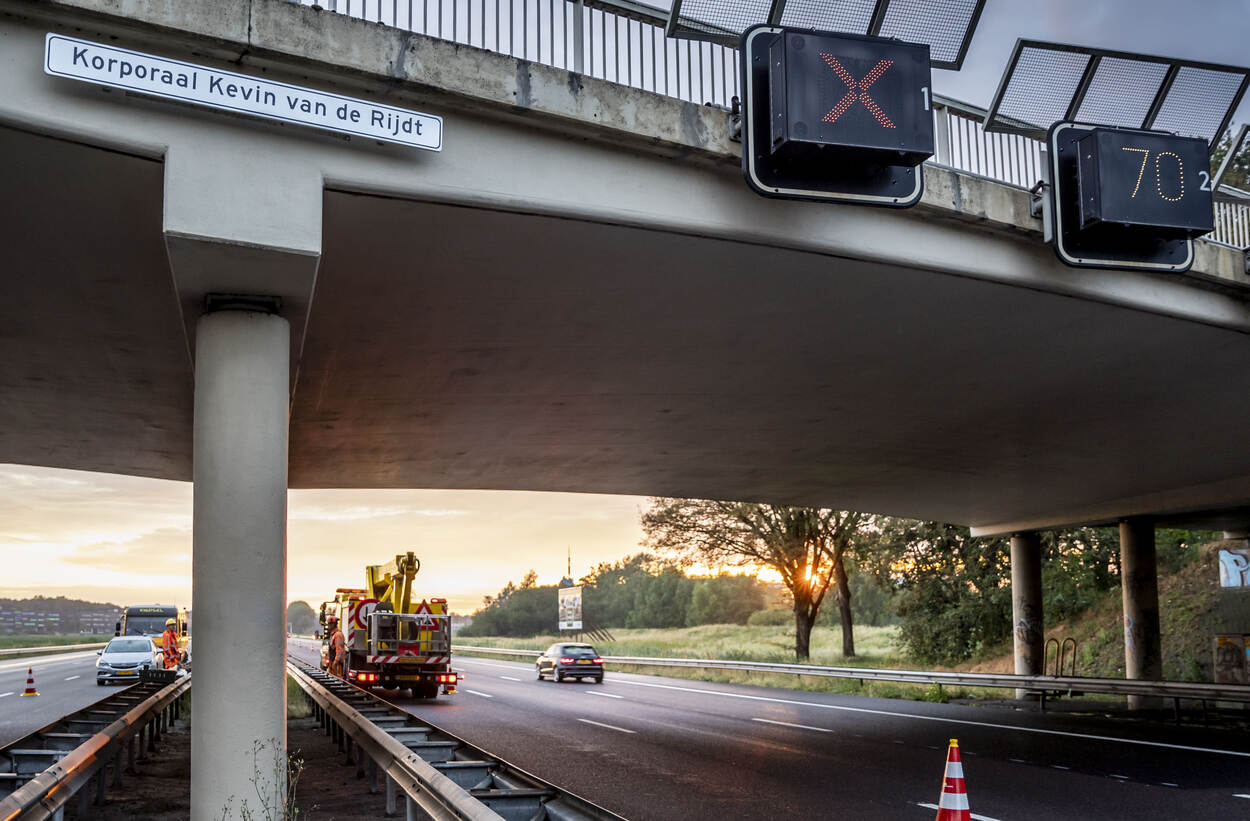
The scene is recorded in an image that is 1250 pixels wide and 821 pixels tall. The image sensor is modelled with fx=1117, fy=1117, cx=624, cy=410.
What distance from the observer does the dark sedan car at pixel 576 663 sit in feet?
117

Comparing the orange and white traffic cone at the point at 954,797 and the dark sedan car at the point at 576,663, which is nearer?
the orange and white traffic cone at the point at 954,797

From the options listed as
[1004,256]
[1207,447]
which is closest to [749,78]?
[1004,256]

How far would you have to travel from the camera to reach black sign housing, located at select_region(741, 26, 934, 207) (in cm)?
880

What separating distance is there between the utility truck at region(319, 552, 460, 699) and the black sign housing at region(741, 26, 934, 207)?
19.6 metres

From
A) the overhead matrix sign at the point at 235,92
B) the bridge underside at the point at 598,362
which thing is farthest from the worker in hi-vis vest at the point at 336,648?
the overhead matrix sign at the point at 235,92

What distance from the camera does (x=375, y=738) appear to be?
9.56 meters

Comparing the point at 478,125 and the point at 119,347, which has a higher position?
the point at 478,125

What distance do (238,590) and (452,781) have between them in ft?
6.74

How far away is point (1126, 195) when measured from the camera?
33.7 feet

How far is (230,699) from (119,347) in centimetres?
621

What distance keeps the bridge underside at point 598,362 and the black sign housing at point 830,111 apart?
96 centimetres

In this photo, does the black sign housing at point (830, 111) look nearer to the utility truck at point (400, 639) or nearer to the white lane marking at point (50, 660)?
the utility truck at point (400, 639)

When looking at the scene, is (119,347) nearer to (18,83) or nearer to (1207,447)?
(18,83)

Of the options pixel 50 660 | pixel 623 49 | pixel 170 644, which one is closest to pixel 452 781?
pixel 623 49
